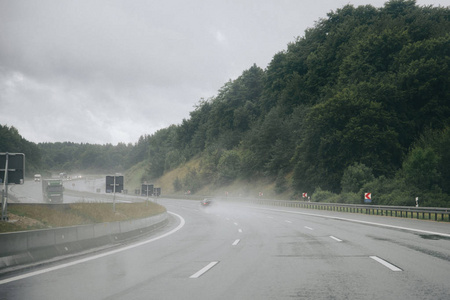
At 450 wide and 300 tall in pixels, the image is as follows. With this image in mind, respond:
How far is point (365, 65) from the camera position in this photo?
5931cm

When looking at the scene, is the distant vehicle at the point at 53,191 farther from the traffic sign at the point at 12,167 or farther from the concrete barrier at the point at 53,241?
the traffic sign at the point at 12,167

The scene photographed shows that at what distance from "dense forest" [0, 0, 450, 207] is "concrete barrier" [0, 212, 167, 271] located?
26729mm

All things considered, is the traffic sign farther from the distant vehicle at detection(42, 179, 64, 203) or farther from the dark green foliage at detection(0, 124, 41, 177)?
the dark green foliage at detection(0, 124, 41, 177)

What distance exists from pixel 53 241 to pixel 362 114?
45.7 metres

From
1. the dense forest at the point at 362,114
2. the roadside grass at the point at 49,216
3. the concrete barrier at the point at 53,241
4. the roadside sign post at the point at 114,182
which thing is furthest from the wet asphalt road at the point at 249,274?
the dense forest at the point at 362,114

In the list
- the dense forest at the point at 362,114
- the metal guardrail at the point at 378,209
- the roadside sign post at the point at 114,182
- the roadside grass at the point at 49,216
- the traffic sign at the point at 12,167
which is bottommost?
the metal guardrail at the point at 378,209

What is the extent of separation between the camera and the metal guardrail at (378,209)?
86.2 ft

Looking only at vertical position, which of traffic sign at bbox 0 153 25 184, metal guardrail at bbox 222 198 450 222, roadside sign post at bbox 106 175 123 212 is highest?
traffic sign at bbox 0 153 25 184

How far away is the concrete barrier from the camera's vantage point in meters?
9.37

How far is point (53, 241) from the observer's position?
1128cm

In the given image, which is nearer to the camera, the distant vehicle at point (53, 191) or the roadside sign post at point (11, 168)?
the roadside sign post at point (11, 168)

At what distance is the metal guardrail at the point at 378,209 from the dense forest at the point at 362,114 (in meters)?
1.87

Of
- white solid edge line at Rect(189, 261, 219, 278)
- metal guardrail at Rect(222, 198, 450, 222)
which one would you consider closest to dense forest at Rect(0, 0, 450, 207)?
metal guardrail at Rect(222, 198, 450, 222)

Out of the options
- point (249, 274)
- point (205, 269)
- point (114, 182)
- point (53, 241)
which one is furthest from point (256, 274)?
point (114, 182)
